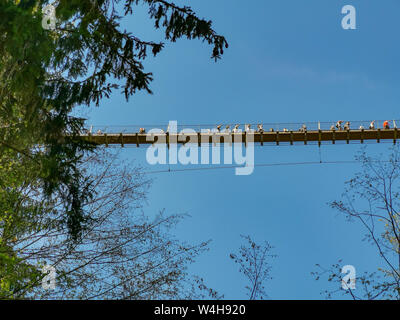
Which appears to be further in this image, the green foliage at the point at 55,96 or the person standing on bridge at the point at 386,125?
the person standing on bridge at the point at 386,125

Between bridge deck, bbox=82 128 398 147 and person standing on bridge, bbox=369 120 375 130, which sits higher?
person standing on bridge, bbox=369 120 375 130

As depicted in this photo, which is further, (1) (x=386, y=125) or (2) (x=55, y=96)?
(1) (x=386, y=125)

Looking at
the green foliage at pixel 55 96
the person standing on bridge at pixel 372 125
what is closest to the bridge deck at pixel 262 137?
the person standing on bridge at pixel 372 125

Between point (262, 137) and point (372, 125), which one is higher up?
point (372, 125)

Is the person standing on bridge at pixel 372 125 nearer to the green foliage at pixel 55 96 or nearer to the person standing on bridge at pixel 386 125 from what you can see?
the person standing on bridge at pixel 386 125

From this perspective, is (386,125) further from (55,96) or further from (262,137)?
(55,96)

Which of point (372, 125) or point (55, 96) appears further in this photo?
point (372, 125)

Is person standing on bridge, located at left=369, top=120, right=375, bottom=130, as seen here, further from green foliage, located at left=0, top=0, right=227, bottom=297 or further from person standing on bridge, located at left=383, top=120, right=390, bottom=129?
green foliage, located at left=0, top=0, right=227, bottom=297

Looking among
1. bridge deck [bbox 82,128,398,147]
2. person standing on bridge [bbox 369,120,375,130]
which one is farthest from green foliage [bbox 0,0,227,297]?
person standing on bridge [bbox 369,120,375,130]

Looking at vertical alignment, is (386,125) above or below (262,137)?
above

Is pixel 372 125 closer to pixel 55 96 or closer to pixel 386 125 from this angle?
pixel 386 125

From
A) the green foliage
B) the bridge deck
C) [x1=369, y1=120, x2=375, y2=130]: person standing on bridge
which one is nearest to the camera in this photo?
the green foliage

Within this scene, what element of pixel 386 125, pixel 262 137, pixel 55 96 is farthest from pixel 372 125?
pixel 55 96

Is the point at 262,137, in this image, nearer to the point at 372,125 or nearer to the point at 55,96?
the point at 372,125
